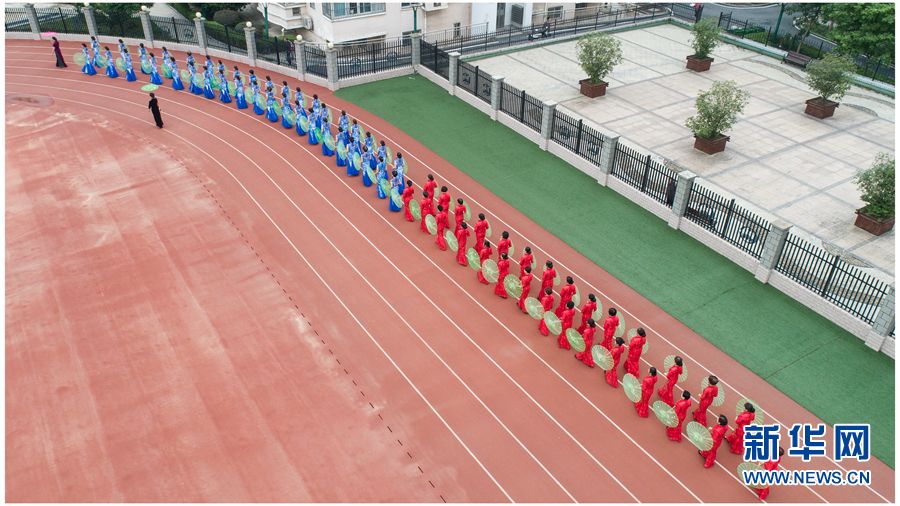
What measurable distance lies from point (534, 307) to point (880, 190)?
10.7m

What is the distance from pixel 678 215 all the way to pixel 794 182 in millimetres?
5416

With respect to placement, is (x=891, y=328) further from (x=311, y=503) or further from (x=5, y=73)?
(x=5, y=73)

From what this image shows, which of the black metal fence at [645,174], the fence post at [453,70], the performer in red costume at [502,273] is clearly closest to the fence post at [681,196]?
the black metal fence at [645,174]

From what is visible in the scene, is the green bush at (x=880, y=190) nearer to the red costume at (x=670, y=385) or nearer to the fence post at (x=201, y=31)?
the red costume at (x=670, y=385)

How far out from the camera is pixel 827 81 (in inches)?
958

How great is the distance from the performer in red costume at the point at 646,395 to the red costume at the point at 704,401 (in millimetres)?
876

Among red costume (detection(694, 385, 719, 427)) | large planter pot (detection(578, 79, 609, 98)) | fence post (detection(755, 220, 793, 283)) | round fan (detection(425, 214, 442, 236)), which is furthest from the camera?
large planter pot (detection(578, 79, 609, 98))

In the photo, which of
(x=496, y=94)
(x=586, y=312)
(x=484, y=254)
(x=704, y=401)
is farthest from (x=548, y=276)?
(x=496, y=94)

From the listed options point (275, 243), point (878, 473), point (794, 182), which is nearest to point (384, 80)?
point (275, 243)

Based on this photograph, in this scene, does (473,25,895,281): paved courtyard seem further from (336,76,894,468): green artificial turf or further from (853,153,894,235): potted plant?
(336,76,894,468): green artificial turf

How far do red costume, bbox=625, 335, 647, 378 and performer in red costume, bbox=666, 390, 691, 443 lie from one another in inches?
51.0

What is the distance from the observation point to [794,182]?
20578 mm

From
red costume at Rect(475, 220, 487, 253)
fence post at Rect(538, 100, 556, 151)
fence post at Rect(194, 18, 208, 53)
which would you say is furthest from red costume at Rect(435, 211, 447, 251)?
fence post at Rect(194, 18, 208, 53)

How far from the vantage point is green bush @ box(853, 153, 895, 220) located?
17406 mm
